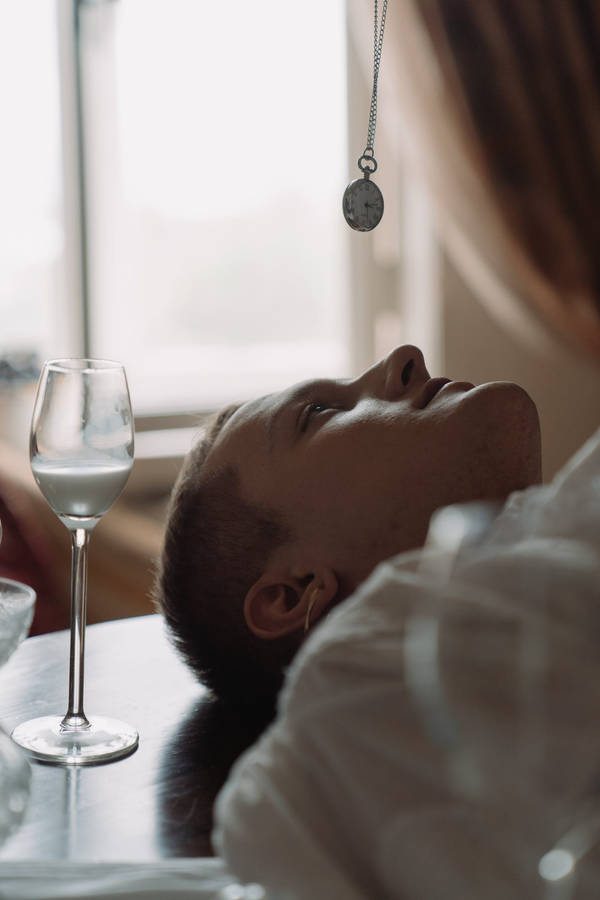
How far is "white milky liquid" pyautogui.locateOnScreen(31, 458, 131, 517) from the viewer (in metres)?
0.96

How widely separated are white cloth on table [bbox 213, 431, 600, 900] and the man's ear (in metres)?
0.44

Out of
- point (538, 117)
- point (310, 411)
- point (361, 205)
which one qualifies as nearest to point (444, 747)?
point (310, 411)

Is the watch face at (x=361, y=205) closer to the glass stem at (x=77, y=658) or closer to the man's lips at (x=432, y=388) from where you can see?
the man's lips at (x=432, y=388)

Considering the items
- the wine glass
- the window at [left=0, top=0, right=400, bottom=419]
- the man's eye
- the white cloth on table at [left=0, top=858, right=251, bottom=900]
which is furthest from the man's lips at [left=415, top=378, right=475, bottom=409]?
the window at [left=0, top=0, right=400, bottom=419]

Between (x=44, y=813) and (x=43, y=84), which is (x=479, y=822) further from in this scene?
(x=43, y=84)

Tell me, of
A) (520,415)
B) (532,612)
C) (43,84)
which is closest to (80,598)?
(520,415)

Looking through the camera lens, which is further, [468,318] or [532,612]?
[468,318]

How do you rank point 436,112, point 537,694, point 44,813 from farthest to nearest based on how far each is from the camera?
1. point 436,112
2. point 44,813
3. point 537,694

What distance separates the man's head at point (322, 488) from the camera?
1.03m

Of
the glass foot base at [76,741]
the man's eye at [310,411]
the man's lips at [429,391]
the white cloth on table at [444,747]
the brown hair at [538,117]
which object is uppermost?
the brown hair at [538,117]

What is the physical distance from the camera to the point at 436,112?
2844 millimetres

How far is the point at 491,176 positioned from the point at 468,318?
55cm

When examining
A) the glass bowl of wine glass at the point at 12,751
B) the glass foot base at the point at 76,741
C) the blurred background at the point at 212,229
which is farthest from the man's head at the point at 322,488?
the blurred background at the point at 212,229

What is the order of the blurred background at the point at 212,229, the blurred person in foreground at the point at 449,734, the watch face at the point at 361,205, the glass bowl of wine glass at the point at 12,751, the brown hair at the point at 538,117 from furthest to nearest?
1. the blurred background at the point at 212,229
2. the brown hair at the point at 538,117
3. the watch face at the point at 361,205
4. the glass bowl of wine glass at the point at 12,751
5. the blurred person in foreground at the point at 449,734
